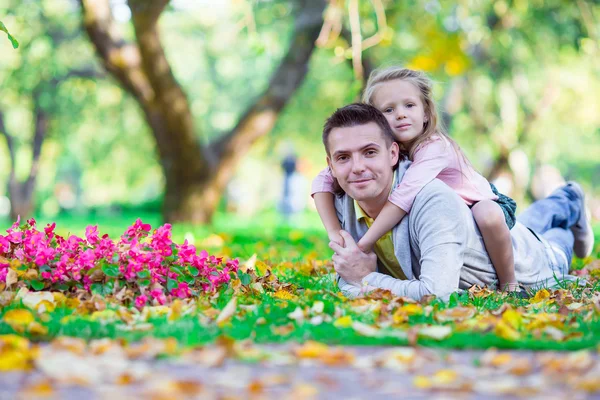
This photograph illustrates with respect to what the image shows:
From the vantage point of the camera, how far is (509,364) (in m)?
2.44

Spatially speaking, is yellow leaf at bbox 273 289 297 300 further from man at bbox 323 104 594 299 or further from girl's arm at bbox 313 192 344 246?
girl's arm at bbox 313 192 344 246

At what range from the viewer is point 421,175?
4.09 m

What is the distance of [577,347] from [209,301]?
186 centimetres

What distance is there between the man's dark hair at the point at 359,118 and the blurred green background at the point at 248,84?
180 cm

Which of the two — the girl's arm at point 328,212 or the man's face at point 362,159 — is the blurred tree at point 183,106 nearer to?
the girl's arm at point 328,212

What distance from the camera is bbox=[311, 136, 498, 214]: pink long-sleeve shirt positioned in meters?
4.05

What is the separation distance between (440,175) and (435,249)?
2.23 ft

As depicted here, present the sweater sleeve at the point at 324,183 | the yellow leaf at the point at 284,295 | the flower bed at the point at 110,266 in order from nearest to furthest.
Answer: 1. the flower bed at the point at 110,266
2. the yellow leaf at the point at 284,295
3. the sweater sleeve at the point at 324,183

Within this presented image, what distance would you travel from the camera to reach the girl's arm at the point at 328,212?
15.0 ft

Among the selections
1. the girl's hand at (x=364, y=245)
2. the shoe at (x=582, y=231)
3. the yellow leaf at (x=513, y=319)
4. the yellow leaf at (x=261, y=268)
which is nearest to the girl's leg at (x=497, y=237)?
the girl's hand at (x=364, y=245)

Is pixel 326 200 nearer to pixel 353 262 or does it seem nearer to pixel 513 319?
pixel 353 262

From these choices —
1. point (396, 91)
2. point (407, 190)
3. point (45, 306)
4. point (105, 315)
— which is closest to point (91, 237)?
point (45, 306)

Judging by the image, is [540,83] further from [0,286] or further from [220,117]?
[0,286]

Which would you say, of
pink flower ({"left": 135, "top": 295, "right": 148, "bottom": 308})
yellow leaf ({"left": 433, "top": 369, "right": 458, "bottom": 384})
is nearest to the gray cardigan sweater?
pink flower ({"left": 135, "top": 295, "right": 148, "bottom": 308})
